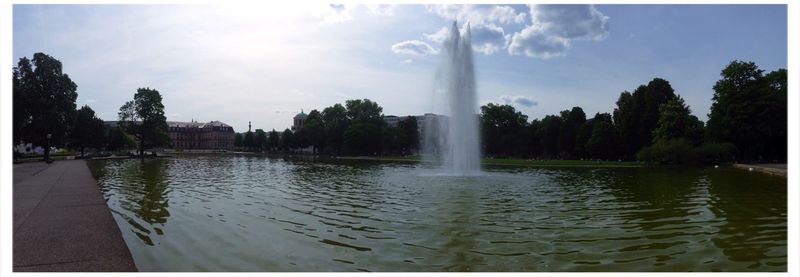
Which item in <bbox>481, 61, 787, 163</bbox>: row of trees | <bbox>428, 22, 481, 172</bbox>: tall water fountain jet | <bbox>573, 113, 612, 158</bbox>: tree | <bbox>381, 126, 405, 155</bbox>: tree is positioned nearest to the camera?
<bbox>428, 22, 481, 172</bbox>: tall water fountain jet

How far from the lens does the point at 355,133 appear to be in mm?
92688

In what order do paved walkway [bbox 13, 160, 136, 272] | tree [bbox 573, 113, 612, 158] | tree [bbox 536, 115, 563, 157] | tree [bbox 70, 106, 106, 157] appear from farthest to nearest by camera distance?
tree [bbox 536, 115, 563, 157] < tree [bbox 573, 113, 612, 158] < tree [bbox 70, 106, 106, 157] < paved walkway [bbox 13, 160, 136, 272]

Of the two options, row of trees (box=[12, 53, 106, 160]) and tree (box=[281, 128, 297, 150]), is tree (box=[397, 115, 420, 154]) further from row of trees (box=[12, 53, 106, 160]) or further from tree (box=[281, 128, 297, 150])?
row of trees (box=[12, 53, 106, 160])

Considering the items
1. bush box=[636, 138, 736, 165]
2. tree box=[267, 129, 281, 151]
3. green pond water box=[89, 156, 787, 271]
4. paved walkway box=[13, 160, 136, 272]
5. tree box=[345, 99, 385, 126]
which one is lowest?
green pond water box=[89, 156, 787, 271]

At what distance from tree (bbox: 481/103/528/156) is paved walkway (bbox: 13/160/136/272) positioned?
3148 inches

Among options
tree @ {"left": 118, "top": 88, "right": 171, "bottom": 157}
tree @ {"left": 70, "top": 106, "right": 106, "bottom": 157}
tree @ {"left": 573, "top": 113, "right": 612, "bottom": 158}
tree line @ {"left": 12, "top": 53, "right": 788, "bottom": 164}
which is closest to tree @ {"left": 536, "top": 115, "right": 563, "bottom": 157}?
tree line @ {"left": 12, "top": 53, "right": 788, "bottom": 164}

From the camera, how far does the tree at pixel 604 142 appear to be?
218ft

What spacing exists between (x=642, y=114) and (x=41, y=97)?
68.9 metres

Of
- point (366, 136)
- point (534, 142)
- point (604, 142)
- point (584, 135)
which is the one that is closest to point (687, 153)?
point (604, 142)

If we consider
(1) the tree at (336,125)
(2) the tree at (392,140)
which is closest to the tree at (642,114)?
(2) the tree at (392,140)

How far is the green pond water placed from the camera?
8.44 metres

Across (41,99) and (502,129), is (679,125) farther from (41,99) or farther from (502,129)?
(41,99)
